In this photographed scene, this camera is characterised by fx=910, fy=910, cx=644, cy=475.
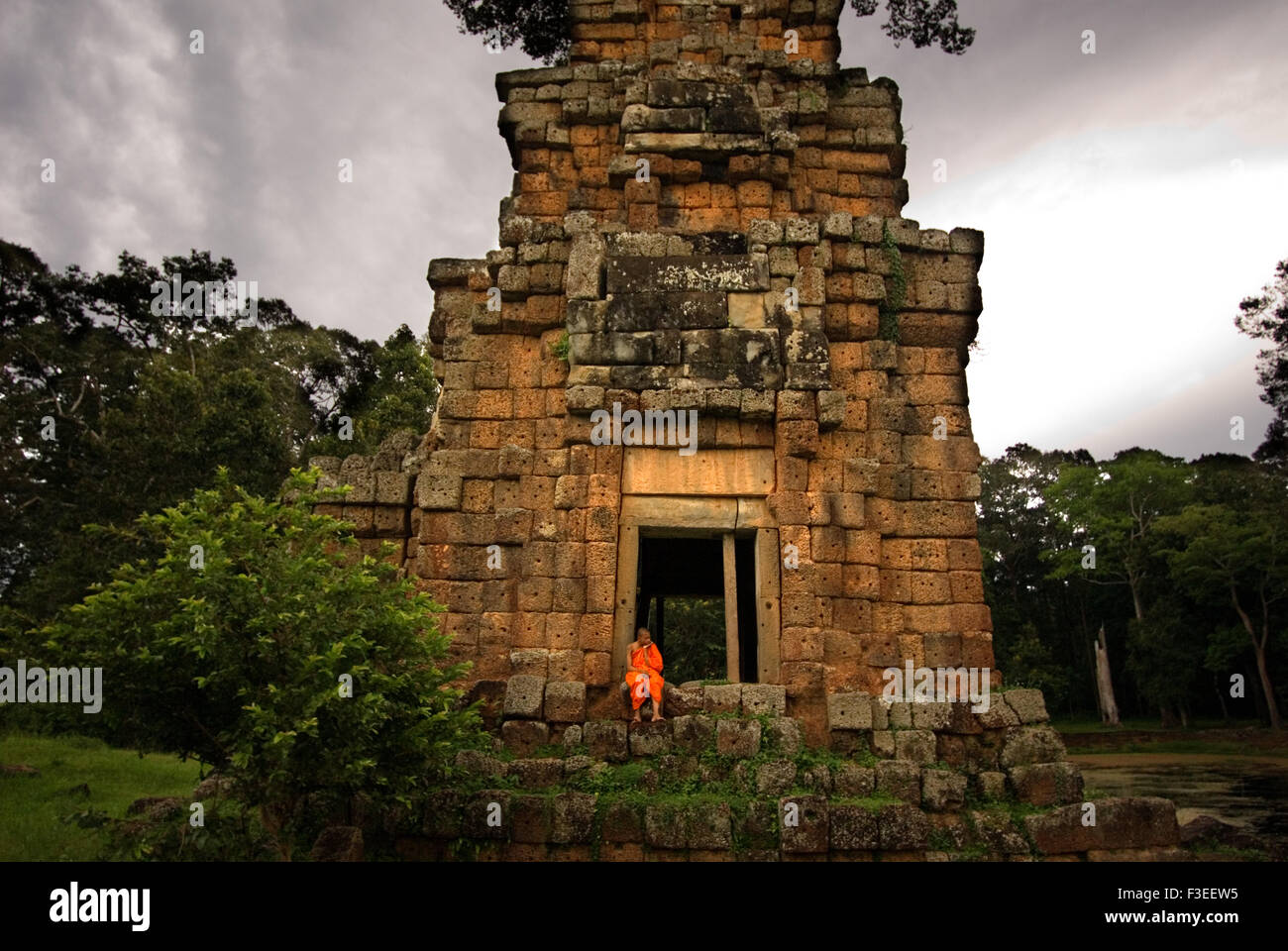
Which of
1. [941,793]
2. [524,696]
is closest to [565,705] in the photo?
[524,696]

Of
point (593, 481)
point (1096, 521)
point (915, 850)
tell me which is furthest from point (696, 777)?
point (1096, 521)

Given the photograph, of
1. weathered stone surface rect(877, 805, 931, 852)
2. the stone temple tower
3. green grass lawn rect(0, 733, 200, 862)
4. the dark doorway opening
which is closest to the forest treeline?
green grass lawn rect(0, 733, 200, 862)

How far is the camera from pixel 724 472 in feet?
32.4

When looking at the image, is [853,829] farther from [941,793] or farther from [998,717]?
[998,717]

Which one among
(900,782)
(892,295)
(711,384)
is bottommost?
(900,782)

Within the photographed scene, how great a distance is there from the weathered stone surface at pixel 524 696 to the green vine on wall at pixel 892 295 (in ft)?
18.3

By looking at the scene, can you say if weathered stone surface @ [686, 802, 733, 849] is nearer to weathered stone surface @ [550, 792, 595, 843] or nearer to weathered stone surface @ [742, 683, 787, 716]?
weathered stone surface @ [550, 792, 595, 843]

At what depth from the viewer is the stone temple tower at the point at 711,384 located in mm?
9555

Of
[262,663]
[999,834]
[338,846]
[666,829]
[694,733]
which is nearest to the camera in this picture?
[262,663]

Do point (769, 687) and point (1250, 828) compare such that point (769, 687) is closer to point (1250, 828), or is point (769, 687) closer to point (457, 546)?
point (457, 546)

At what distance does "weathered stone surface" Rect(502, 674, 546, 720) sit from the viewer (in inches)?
350

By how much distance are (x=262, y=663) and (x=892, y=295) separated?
25.8 ft

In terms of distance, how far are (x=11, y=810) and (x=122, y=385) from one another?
22908 millimetres

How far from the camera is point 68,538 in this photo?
22109mm
